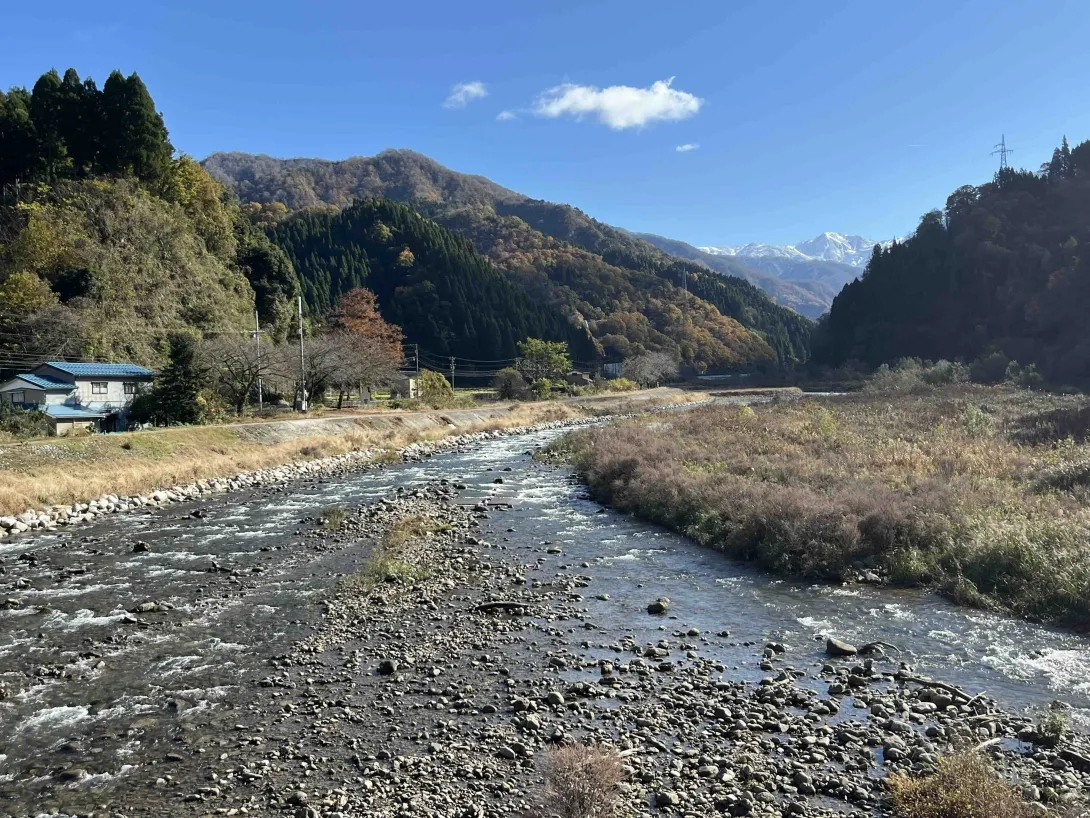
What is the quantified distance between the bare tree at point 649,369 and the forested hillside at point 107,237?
55.6m

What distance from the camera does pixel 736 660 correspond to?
29.4ft

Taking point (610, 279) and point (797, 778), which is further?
point (610, 279)

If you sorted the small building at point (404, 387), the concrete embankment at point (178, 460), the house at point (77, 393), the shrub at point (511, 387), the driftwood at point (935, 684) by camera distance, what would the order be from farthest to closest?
the shrub at point (511, 387) < the small building at point (404, 387) < the house at point (77, 393) < the concrete embankment at point (178, 460) < the driftwood at point (935, 684)

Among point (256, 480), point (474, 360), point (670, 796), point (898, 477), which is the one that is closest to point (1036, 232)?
point (474, 360)

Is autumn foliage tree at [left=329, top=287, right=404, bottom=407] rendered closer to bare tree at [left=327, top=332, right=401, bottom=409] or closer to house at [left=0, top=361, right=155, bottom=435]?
bare tree at [left=327, top=332, right=401, bottom=409]

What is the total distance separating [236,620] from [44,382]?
1233 inches

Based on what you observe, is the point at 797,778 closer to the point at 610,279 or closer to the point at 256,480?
the point at 256,480

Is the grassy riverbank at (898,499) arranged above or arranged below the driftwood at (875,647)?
above

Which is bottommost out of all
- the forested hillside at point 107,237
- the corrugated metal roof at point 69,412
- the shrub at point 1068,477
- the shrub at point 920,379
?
the corrugated metal roof at point 69,412

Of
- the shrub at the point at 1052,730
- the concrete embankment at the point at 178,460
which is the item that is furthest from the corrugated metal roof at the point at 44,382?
the shrub at the point at 1052,730

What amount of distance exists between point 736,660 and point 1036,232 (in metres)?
113

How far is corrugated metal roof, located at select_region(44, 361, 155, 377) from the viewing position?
34281mm

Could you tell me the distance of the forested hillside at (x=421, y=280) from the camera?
341 ft

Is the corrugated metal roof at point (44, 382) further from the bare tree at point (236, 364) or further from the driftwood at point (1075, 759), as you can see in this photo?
the driftwood at point (1075, 759)
